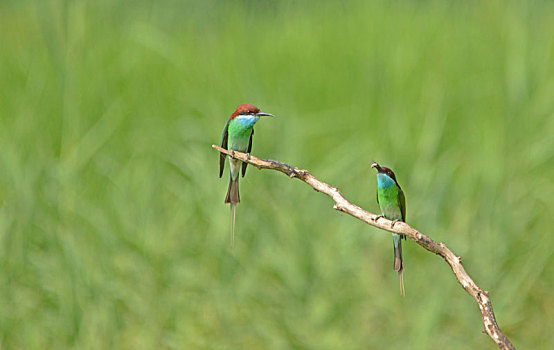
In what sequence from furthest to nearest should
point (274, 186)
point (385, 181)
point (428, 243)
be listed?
point (274, 186) → point (385, 181) → point (428, 243)

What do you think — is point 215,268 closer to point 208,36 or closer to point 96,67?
point 96,67

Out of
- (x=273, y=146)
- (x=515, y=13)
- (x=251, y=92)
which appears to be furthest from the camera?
(x=515, y=13)

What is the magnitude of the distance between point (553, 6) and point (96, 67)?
404 centimetres

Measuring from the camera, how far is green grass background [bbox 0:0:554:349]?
16.1 ft

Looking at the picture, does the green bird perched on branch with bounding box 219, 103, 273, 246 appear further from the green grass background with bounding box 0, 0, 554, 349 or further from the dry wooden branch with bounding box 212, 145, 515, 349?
the green grass background with bounding box 0, 0, 554, 349

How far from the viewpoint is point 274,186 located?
5.27 m

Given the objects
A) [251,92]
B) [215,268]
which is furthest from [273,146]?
[215,268]

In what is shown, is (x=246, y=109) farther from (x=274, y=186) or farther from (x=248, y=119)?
(x=274, y=186)

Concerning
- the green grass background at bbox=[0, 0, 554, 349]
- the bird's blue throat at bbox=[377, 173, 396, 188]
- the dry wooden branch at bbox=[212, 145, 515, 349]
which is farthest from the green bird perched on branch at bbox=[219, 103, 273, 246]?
the green grass background at bbox=[0, 0, 554, 349]

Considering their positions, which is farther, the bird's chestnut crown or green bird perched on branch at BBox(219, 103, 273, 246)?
green bird perched on branch at BBox(219, 103, 273, 246)

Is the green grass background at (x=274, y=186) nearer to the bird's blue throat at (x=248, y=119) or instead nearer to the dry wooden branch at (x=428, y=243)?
the bird's blue throat at (x=248, y=119)

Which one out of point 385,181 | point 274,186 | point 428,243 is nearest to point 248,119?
point 385,181

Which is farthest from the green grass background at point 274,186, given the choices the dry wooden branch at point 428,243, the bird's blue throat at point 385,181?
the dry wooden branch at point 428,243

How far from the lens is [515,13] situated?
20.7ft
